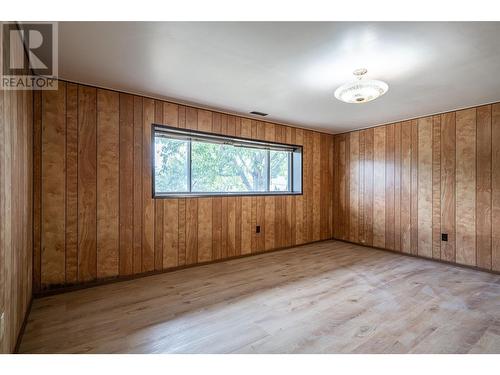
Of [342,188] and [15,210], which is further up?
[342,188]

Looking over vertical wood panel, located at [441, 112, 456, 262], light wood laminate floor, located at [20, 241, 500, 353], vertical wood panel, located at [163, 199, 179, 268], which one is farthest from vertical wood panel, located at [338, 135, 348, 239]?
vertical wood panel, located at [163, 199, 179, 268]

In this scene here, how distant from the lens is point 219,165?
3781mm

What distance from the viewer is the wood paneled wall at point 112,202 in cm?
253

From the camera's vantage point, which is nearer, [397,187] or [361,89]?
[361,89]

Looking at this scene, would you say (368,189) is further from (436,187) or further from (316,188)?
(436,187)

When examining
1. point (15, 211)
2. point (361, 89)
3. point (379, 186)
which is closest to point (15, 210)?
point (15, 211)

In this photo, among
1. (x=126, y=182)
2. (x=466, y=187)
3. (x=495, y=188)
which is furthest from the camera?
(x=466, y=187)

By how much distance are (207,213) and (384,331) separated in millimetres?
2469

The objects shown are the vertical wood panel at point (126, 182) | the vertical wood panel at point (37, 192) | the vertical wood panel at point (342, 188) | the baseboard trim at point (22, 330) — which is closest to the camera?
the baseboard trim at point (22, 330)

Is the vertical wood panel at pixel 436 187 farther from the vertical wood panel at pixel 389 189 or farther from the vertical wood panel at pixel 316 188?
the vertical wood panel at pixel 316 188

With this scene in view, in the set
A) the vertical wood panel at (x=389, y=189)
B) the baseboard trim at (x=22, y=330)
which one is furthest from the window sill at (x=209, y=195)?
the vertical wood panel at (x=389, y=189)

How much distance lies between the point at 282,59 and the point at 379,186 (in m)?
3.30

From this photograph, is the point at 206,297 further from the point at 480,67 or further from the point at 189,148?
the point at 480,67
